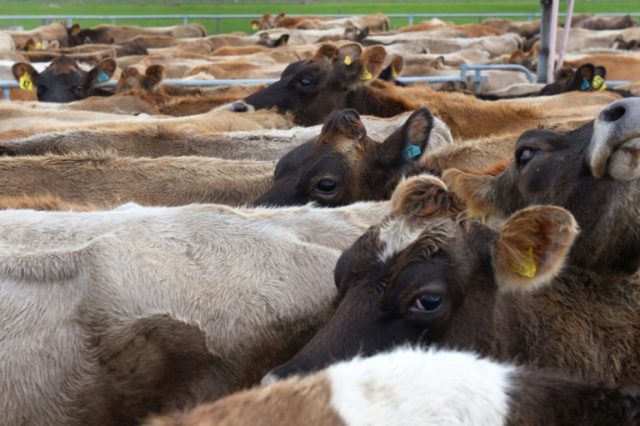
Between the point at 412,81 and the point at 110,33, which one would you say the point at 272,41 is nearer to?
the point at 110,33

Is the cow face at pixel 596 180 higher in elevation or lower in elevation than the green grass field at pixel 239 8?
higher

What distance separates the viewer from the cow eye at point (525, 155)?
4.35 metres

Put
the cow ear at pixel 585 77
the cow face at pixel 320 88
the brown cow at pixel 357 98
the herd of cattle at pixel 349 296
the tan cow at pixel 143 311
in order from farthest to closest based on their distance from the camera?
1. the cow ear at pixel 585 77
2. the cow face at pixel 320 88
3. the brown cow at pixel 357 98
4. the tan cow at pixel 143 311
5. the herd of cattle at pixel 349 296

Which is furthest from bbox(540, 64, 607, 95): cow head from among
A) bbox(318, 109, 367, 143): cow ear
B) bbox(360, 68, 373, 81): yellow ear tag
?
bbox(318, 109, 367, 143): cow ear

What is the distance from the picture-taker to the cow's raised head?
11.8 meters

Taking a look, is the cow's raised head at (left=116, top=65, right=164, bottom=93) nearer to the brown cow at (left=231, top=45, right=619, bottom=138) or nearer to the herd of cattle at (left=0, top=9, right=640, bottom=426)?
the brown cow at (left=231, top=45, right=619, bottom=138)

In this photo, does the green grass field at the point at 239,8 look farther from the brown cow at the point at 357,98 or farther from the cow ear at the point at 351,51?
the brown cow at the point at 357,98

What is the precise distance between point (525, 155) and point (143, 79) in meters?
8.38

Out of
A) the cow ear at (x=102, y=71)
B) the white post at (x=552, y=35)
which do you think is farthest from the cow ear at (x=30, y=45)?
the white post at (x=552, y=35)

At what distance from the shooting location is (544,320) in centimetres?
348

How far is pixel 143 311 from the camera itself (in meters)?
A: 3.65

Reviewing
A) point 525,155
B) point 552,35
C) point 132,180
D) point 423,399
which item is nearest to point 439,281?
point 423,399

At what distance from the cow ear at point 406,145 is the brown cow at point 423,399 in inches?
128

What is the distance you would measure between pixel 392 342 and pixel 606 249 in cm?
116
